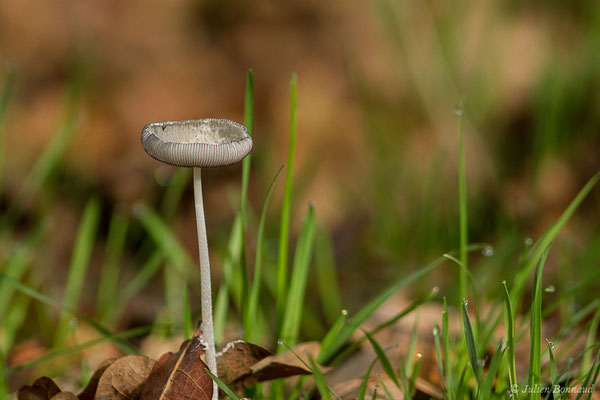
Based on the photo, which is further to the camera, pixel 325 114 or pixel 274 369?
pixel 325 114

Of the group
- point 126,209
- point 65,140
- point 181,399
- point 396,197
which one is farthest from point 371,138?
point 181,399

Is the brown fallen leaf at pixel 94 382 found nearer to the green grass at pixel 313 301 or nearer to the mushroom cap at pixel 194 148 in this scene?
the green grass at pixel 313 301

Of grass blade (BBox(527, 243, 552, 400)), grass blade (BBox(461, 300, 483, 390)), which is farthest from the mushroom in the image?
grass blade (BBox(527, 243, 552, 400))

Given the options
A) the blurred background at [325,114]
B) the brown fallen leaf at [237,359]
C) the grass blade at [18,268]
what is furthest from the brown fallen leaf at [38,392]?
the blurred background at [325,114]

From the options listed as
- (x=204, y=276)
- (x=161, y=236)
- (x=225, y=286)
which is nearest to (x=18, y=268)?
(x=161, y=236)

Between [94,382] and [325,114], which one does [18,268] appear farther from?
[325,114]

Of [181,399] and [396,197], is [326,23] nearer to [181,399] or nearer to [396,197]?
[396,197]

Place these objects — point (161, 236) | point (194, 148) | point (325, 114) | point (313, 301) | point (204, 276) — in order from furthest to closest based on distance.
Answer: point (325, 114), point (313, 301), point (161, 236), point (204, 276), point (194, 148)

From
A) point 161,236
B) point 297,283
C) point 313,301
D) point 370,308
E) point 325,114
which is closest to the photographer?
point 370,308
